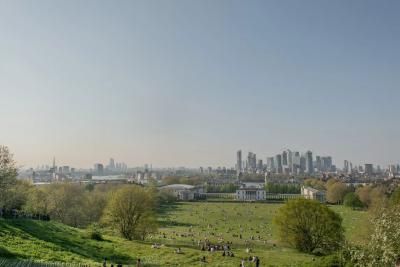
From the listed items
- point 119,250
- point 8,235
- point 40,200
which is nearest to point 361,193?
point 40,200

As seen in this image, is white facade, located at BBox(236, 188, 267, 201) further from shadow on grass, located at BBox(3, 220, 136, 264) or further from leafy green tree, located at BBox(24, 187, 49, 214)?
shadow on grass, located at BBox(3, 220, 136, 264)

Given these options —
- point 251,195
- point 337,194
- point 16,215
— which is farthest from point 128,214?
point 251,195

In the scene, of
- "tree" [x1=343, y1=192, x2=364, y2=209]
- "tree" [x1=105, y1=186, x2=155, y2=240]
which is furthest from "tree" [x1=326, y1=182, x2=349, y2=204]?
"tree" [x1=105, y1=186, x2=155, y2=240]

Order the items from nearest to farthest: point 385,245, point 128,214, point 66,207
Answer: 1. point 385,245
2. point 128,214
3. point 66,207

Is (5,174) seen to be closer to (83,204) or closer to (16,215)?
(16,215)

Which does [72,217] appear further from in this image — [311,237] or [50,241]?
[311,237]

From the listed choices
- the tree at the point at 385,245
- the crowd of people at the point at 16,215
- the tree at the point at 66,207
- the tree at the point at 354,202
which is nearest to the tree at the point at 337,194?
the tree at the point at 354,202

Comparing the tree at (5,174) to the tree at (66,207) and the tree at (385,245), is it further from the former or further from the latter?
the tree at (385,245)
